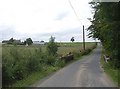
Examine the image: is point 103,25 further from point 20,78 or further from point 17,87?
point 17,87

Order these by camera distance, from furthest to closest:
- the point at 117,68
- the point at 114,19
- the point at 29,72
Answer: the point at 117,68, the point at 114,19, the point at 29,72

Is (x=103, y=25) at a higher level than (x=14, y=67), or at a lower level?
higher

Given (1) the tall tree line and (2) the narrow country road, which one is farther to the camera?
(1) the tall tree line

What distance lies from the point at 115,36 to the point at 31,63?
312 inches

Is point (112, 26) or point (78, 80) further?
point (112, 26)

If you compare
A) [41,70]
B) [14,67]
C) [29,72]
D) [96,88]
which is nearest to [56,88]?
[96,88]

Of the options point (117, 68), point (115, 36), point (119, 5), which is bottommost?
point (117, 68)

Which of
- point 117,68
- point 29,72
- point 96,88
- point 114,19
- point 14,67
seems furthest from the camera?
point 117,68

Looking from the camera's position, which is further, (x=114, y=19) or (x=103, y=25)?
(x=103, y=25)

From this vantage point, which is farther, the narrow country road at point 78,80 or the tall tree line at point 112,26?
the tall tree line at point 112,26

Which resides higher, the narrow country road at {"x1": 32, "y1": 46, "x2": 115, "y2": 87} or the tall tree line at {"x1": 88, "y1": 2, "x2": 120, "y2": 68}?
the tall tree line at {"x1": 88, "y1": 2, "x2": 120, "y2": 68}

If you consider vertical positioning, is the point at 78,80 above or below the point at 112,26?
below

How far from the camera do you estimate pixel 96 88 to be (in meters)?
17.8

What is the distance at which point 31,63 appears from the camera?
26875mm
